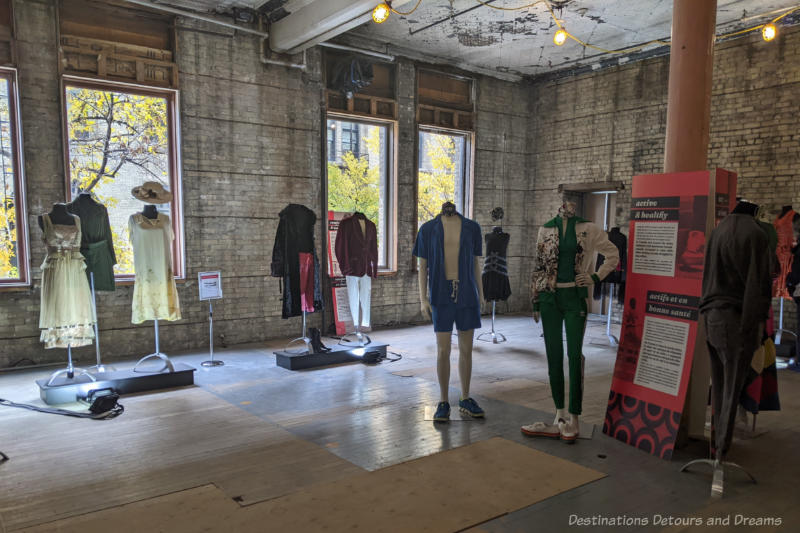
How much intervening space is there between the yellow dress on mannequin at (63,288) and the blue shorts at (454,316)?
351 centimetres

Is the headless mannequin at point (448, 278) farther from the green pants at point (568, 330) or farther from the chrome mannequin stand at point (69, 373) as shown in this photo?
the chrome mannequin stand at point (69, 373)

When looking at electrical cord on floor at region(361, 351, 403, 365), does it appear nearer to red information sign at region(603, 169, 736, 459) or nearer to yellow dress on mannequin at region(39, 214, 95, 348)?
yellow dress on mannequin at region(39, 214, 95, 348)

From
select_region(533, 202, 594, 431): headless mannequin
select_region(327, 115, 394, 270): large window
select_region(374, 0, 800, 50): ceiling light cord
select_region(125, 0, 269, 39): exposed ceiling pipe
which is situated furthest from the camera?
select_region(327, 115, 394, 270): large window

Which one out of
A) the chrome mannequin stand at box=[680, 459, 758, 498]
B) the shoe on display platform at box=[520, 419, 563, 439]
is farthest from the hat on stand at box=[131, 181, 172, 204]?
the chrome mannequin stand at box=[680, 459, 758, 498]

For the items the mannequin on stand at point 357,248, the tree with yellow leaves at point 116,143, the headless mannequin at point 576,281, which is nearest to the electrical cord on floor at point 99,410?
the tree with yellow leaves at point 116,143

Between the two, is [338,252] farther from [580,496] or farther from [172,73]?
[580,496]

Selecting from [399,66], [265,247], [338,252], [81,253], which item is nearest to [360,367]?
[338,252]

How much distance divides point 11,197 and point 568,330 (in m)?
5.98

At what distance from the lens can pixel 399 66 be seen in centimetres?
884

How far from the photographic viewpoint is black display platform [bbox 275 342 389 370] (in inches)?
243

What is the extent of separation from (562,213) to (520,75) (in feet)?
23.4

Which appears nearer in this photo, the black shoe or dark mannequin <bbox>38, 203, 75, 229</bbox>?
dark mannequin <bbox>38, 203, 75, 229</bbox>

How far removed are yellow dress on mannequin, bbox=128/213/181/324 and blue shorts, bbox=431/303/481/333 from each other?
118 inches

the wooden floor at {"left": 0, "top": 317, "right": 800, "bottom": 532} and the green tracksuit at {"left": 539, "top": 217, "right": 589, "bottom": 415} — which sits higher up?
the green tracksuit at {"left": 539, "top": 217, "right": 589, "bottom": 415}
